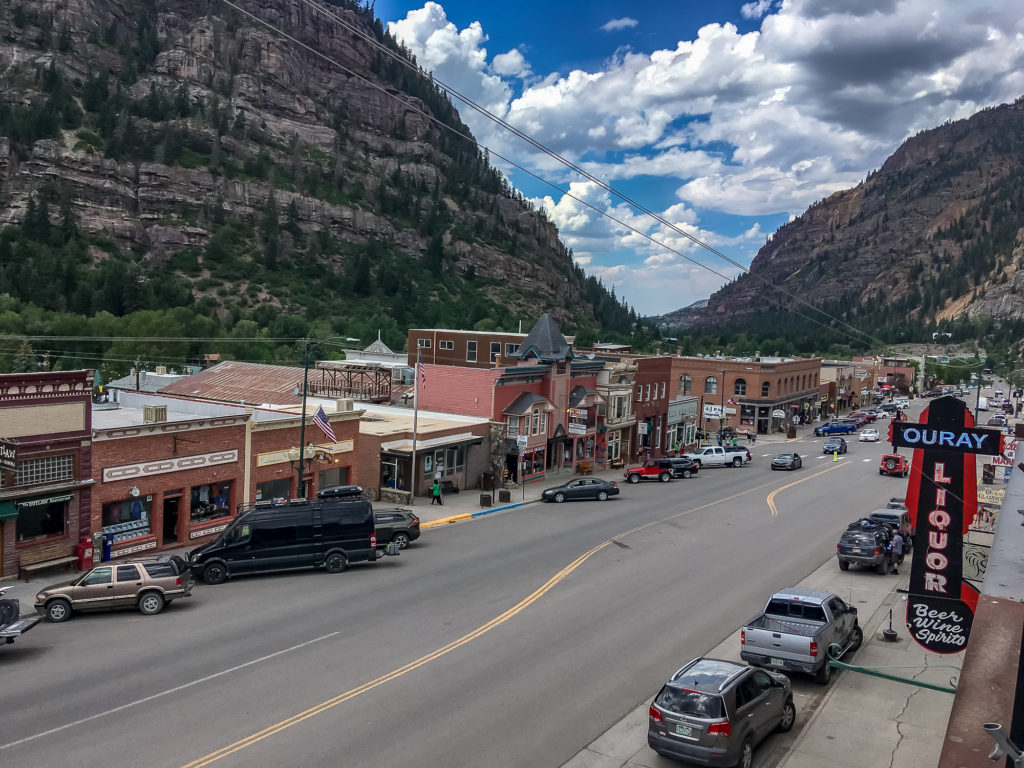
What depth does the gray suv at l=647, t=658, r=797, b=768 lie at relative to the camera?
11.6m

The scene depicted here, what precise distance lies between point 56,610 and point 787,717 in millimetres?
17389

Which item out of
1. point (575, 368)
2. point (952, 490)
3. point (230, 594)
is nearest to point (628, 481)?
point (575, 368)

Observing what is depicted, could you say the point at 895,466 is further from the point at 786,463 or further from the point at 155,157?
the point at 155,157

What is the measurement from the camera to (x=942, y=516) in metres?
14.8

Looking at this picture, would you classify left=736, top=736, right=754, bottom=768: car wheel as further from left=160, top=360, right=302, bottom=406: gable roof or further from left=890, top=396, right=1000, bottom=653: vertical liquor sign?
left=160, top=360, right=302, bottom=406: gable roof

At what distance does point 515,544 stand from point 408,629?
429 inches

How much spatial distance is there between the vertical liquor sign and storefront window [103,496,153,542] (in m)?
23.1

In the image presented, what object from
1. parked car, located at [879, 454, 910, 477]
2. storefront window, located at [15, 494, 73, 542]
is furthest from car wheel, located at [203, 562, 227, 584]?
parked car, located at [879, 454, 910, 477]

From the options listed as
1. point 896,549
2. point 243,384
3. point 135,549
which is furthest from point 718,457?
point 135,549

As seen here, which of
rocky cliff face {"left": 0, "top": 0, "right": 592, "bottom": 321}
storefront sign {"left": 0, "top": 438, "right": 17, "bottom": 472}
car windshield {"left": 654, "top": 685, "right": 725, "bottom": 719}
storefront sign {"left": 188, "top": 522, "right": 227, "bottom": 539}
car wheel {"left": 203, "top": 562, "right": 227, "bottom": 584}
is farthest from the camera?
rocky cliff face {"left": 0, "top": 0, "right": 592, "bottom": 321}

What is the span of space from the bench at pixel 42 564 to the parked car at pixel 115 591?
3546 millimetres

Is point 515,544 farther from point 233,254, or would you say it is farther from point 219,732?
point 233,254

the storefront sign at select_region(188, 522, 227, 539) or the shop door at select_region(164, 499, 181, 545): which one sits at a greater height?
the shop door at select_region(164, 499, 181, 545)

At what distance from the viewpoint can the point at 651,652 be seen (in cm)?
1750
